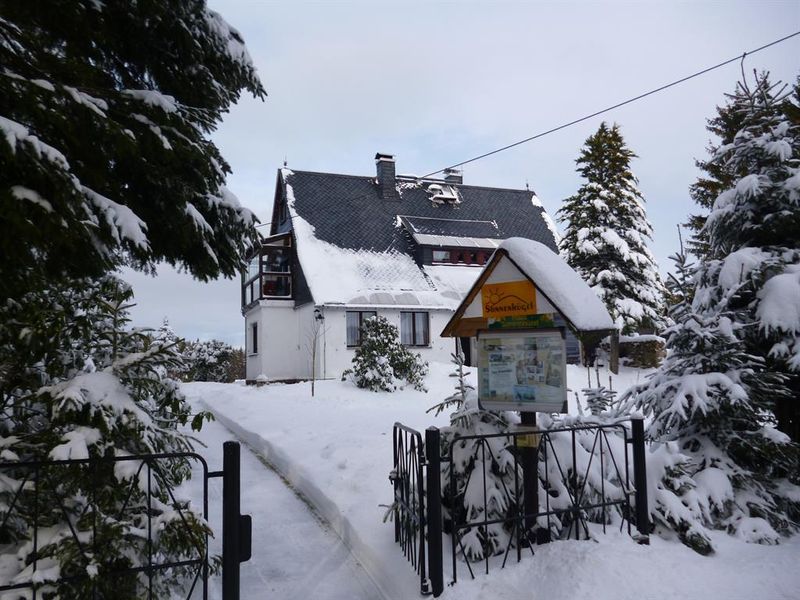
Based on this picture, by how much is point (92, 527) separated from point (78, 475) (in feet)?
1.09

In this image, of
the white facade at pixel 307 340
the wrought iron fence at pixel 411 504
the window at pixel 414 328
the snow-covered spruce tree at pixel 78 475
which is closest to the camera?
the snow-covered spruce tree at pixel 78 475

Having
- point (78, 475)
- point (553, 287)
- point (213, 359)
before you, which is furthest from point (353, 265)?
point (78, 475)

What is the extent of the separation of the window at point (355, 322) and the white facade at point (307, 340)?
0.26 meters

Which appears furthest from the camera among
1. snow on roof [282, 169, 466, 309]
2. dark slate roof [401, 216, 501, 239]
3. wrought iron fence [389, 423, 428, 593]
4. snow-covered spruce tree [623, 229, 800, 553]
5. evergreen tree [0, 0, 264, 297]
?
dark slate roof [401, 216, 501, 239]

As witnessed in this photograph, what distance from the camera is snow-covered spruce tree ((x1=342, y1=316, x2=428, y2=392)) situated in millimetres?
18141

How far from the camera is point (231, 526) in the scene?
3.40 meters

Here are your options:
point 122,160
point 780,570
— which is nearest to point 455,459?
point 780,570

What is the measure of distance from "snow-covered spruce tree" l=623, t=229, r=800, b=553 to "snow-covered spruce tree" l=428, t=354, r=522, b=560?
1.47 m

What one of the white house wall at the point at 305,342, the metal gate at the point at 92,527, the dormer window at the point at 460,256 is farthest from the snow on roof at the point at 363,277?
the metal gate at the point at 92,527

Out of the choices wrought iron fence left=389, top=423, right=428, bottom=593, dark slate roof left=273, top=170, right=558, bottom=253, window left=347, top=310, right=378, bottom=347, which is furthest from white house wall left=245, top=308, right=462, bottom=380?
wrought iron fence left=389, top=423, right=428, bottom=593

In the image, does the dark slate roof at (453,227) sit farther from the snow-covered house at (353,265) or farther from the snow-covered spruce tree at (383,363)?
the snow-covered spruce tree at (383,363)

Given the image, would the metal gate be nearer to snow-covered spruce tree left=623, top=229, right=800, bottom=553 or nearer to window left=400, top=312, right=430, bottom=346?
snow-covered spruce tree left=623, top=229, right=800, bottom=553

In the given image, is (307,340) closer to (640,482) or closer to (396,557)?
(396,557)

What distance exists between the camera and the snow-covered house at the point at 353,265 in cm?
2320
